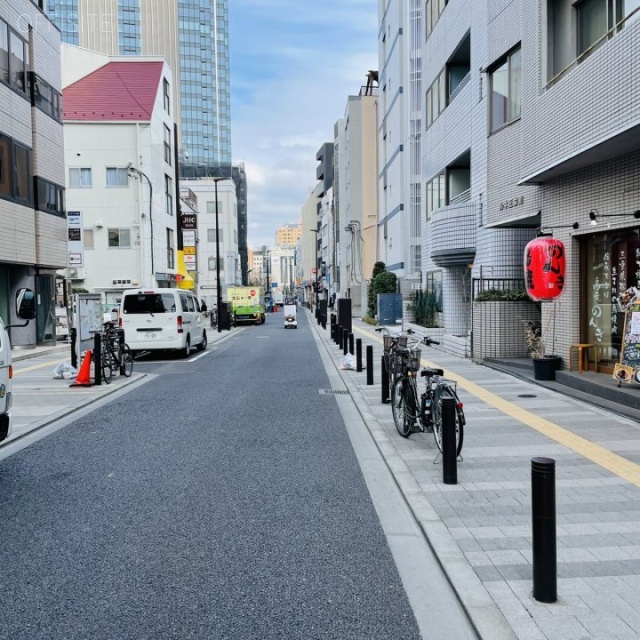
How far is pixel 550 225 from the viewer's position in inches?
526

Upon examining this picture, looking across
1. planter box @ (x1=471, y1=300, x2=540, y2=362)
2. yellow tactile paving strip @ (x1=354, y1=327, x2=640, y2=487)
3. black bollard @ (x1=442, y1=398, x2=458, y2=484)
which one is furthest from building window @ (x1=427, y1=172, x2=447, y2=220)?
black bollard @ (x1=442, y1=398, x2=458, y2=484)

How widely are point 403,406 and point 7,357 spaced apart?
177 inches

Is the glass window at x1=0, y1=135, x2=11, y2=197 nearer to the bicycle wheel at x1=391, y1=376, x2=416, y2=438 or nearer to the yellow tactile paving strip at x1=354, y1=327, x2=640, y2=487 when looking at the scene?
the yellow tactile paving strip at x1=354, y1=327, x2=640, y2=487

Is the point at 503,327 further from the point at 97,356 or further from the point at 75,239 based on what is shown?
the point at 75,239

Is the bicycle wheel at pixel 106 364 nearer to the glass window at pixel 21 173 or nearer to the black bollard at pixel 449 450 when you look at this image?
the black bollard at pixel 449 450

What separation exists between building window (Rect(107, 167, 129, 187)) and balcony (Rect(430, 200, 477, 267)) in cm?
2513

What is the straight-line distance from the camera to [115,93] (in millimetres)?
42094

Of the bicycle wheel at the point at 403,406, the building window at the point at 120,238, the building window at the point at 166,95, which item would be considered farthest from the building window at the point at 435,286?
the building window at the point at 166,95

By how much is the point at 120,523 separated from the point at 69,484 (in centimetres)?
150

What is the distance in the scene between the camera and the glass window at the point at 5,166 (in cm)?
2198

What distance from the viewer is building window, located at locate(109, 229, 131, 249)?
4075 centimetres

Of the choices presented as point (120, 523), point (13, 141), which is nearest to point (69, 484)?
point (120, 523)

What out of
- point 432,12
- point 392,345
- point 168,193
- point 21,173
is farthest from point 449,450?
point 168,193

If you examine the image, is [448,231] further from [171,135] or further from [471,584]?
[171,135]
